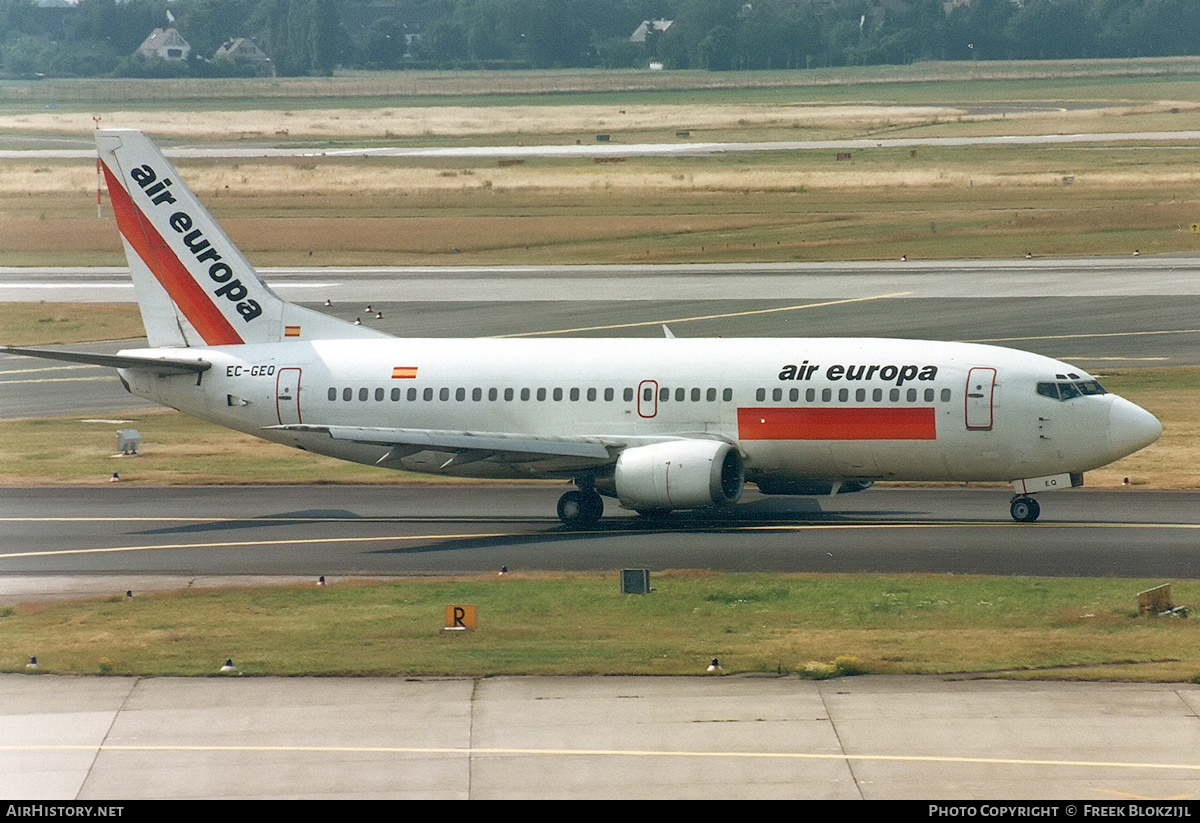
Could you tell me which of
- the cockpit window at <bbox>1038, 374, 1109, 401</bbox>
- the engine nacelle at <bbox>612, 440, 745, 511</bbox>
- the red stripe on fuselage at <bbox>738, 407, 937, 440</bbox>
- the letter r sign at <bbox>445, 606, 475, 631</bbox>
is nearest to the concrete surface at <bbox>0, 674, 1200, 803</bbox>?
the letter r sign at <bbox>445, 606, 475, 631</bbox>

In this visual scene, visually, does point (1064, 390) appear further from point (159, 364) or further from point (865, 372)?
point (159, 364)

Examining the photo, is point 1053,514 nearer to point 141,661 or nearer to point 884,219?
point 141,661

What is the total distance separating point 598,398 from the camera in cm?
4306

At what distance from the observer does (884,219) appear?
375 feet

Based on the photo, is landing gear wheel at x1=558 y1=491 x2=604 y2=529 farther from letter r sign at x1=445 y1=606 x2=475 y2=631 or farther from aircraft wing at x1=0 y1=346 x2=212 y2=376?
letter r sign at x1=445 y1=606 x2=475 y2=631

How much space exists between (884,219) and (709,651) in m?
90.0

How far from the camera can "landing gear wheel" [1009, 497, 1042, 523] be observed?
133 feet

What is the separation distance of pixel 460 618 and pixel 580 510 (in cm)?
1194

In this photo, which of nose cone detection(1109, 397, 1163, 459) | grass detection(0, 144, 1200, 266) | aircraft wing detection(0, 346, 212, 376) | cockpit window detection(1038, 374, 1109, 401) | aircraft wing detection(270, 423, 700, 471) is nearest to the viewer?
nose cone detection(1109, 397, 1163, 459)

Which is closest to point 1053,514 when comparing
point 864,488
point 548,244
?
point 864,488

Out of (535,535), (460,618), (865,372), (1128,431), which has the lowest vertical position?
(535,535)

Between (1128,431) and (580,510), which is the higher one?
(1128,431)

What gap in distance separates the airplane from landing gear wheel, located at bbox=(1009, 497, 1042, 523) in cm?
4

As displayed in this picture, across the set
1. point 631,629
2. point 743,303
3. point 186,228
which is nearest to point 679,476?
point 631,629
